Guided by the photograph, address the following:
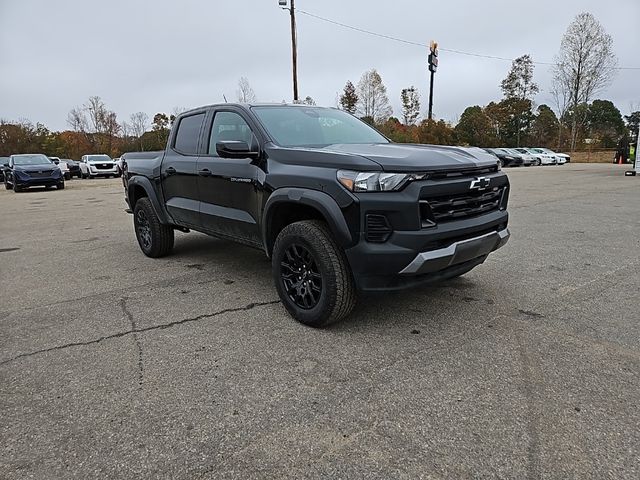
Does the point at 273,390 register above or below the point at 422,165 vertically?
below

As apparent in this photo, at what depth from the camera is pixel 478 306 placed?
13.0 ft

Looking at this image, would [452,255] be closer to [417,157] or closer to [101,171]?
[417,157]

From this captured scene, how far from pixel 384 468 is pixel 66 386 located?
78.2 inches

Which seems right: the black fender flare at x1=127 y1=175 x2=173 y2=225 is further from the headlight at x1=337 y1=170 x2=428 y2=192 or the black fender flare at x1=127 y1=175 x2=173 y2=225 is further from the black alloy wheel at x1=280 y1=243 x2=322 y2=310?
the headlight at x1=337 y1=170 x2=428 y2=192

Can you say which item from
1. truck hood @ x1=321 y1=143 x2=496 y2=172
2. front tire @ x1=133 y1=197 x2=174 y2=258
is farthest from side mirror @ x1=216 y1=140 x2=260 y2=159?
front tire @ x1=133 y1=197 x2=174 y2=258

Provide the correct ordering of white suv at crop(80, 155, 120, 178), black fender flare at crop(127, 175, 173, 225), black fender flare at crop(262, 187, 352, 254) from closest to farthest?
1. black fender flare at crop(262, 187, 352, 254)
2. black fender flare at crop(127, 175, 173, 225)
3. white suv at crop(80, 155, 120, 178)

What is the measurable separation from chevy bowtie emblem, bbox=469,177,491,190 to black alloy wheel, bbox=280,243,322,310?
131 cm

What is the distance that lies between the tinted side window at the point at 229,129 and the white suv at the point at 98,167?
90.3 feet

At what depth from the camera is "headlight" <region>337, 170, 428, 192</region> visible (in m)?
3.08

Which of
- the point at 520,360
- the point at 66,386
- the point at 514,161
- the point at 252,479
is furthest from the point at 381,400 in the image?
the point at 514,161

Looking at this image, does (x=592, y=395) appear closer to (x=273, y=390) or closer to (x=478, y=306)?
(x=478, y=306)

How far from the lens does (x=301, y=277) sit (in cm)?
362

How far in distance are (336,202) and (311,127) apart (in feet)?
4.72

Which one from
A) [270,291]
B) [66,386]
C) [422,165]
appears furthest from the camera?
[270,291]
